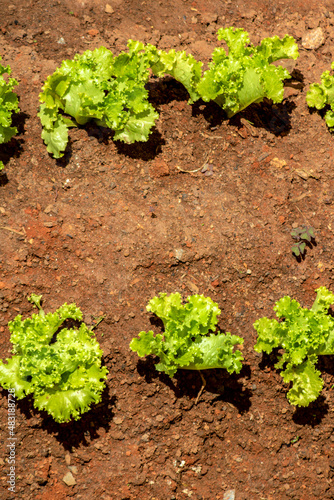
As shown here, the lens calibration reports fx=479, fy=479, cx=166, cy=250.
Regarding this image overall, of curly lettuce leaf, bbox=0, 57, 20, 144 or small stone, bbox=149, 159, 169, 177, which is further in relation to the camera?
small stone, bbox=149, 159, 169, 177

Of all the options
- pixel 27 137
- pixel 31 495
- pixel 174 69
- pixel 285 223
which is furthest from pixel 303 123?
pixel 31 495

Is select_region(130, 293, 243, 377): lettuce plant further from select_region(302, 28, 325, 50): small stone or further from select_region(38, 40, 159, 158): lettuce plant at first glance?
select_region(302, 28, 325, 50): small stone

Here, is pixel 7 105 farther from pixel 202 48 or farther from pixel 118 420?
pixel 118 420

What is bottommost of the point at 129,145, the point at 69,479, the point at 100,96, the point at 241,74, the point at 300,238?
the point at 69,479

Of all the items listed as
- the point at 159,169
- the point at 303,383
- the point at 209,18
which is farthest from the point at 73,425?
the point at 209,18

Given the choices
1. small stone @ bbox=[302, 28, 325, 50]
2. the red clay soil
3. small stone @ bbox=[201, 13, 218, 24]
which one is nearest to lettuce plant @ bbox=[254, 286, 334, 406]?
the red clay soil

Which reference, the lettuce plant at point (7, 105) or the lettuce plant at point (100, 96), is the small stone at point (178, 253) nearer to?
the lettuce plant at point (100, 96)
